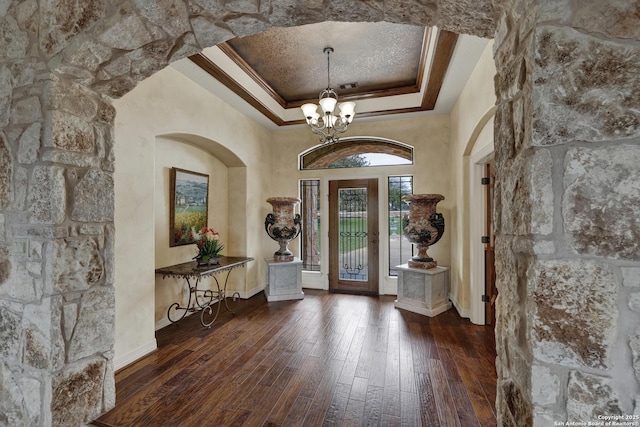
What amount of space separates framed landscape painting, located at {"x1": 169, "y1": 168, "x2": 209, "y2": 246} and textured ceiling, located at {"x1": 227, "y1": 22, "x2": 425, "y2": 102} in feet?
5.49

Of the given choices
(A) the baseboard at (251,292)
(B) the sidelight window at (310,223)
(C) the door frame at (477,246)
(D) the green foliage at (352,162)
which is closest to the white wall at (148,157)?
(A) the baseboard at (251,292)

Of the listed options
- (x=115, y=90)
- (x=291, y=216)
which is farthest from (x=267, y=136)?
(x=115, y=90)

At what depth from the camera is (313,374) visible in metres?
2.48

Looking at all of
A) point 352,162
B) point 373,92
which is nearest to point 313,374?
point 352,162

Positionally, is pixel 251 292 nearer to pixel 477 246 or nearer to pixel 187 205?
pixel 187 205

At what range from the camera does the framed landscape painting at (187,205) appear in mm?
3742

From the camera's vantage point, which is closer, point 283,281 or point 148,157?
point 148,157

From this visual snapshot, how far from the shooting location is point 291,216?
4.71 meters

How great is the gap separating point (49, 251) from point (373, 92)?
162 inches

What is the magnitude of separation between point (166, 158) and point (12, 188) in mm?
1997

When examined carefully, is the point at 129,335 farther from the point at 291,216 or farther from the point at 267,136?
the point at 267,136

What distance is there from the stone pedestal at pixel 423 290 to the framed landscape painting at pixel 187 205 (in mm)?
2949

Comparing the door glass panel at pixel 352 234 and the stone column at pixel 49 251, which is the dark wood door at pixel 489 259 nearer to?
the door glass panel at pixel 352 234

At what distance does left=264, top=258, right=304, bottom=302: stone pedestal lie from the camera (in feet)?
15.1
